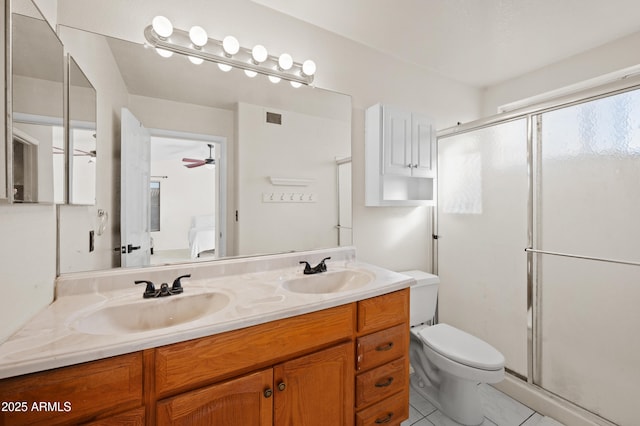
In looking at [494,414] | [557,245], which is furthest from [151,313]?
[557,245]

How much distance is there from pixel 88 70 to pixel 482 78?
2861 millimetres

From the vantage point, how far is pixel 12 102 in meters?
0.70

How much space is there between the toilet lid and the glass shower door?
526 mm

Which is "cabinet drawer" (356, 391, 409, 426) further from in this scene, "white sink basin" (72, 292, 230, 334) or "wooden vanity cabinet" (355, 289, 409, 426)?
"white sink basin" (72, 292, 230, 334)

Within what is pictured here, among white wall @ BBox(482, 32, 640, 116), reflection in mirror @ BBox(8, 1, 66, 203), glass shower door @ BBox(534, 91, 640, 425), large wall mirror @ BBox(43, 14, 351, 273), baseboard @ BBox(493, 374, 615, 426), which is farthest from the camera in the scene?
white wall @ BBox(482, 32, 640, 116)

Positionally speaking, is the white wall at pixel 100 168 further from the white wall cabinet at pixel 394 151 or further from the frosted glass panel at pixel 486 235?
the frosted glass panel at pixel 486 235

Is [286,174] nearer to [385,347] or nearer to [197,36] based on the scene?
[197,36]

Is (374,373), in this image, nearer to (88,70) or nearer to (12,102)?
(12,102)

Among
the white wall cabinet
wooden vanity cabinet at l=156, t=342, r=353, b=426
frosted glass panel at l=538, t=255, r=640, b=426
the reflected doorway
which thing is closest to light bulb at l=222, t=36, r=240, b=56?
the reflected doorway

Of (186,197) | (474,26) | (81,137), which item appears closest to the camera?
(81,137)

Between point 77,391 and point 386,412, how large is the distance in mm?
1222

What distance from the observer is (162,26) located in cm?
122

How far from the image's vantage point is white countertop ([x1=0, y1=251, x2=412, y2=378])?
0.65 meters

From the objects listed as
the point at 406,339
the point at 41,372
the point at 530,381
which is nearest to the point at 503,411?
the point at 530,381
